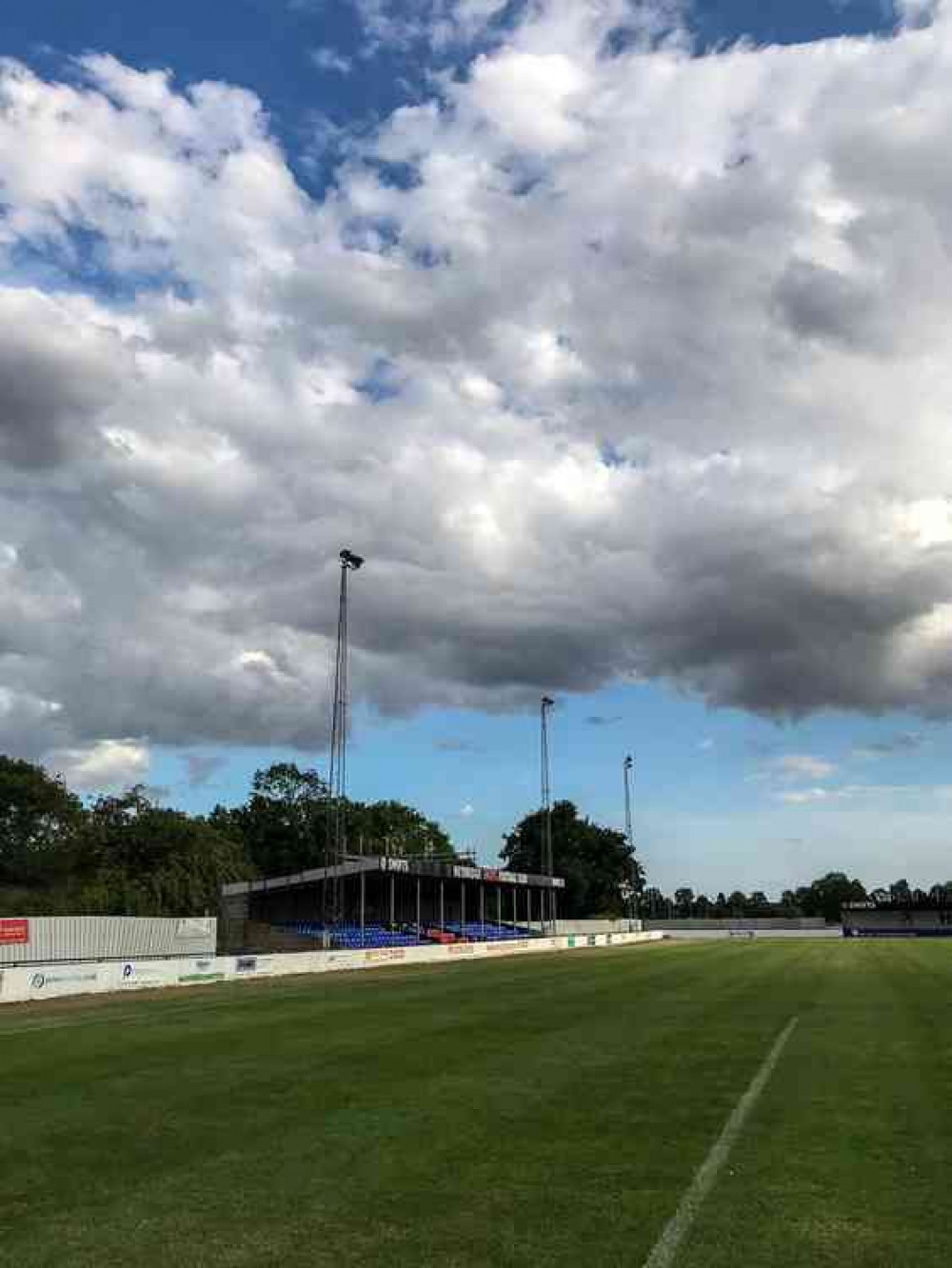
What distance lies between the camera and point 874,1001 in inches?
1123

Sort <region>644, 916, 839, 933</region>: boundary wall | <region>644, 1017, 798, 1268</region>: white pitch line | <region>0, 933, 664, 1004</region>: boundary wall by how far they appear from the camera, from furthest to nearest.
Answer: <region>644, 916, 839, 933</region>: boundary wall < <region>0, 933, 664, 1004</region>: boundary wall < <region>644, 1017, 798, 1268</region>: white pitch line

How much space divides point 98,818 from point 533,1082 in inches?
3664

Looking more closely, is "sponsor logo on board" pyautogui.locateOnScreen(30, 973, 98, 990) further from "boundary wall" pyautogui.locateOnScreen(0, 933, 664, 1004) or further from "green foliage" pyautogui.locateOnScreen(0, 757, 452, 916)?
"green foliage" pyautogui.locateOnScreen(0, 757, 452, 916)

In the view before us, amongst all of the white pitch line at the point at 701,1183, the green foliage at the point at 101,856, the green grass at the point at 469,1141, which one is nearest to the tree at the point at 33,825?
the green foliage at the point at 101,856

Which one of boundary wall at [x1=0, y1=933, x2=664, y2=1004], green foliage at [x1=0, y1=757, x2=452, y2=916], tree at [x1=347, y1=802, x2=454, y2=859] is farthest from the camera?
tree at [x1=347, y1=802, x2=454, y2=859]

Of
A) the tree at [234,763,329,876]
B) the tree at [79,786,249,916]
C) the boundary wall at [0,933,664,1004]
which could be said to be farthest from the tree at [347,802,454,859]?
the boundary wall at [0,933,664,1004]

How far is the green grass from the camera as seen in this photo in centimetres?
768

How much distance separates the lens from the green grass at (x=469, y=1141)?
7.68 m

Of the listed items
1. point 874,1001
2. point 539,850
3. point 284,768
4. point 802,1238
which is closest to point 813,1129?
point 802,1238

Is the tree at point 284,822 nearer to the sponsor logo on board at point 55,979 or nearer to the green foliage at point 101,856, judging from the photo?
the green foliage at point 101,856

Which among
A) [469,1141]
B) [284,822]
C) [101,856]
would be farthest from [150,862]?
[469,1141]

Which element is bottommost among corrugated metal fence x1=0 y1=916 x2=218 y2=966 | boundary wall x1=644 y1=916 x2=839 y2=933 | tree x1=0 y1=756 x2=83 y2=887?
boundary wall x1=644 y1=916 x2=839 y2=933

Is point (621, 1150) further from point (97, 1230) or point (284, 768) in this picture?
point (284, 768)

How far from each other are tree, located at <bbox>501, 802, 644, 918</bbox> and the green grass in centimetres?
13571
